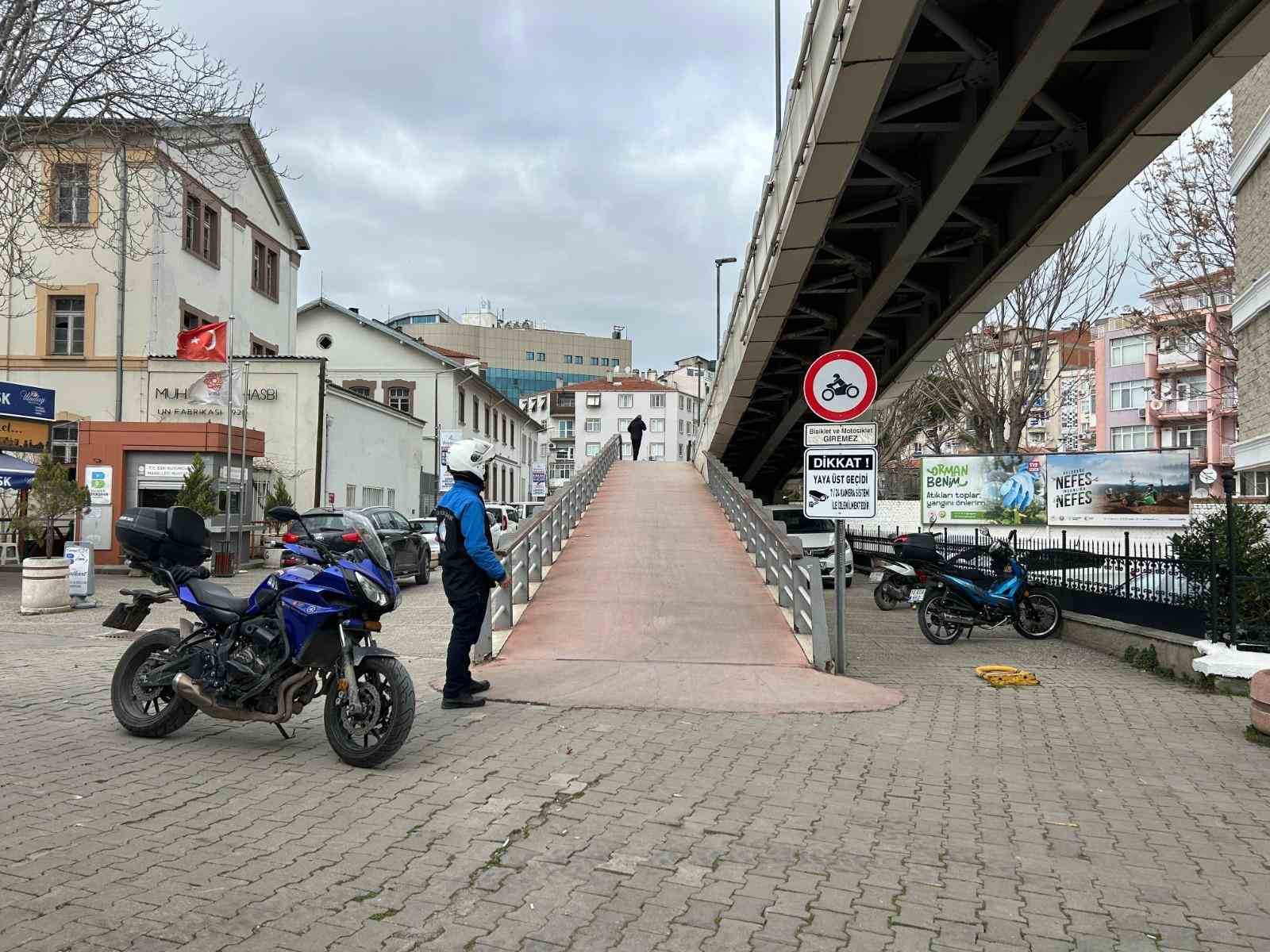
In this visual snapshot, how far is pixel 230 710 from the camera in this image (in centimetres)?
567

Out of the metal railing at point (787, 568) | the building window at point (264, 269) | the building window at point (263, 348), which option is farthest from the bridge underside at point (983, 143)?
the building window at point (264, 269)

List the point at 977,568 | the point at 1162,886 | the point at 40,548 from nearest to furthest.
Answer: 1. the point at 1162,886
2. the point at 977,568
3. the point at 40,548

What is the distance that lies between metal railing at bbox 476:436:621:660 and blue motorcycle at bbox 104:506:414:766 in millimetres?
2844

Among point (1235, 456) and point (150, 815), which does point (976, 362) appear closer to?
point (1235, 456)

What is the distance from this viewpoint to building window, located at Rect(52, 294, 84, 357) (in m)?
27.3

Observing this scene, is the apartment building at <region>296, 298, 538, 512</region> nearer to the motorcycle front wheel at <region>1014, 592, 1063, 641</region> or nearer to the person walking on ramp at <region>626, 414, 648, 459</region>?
the person walking on ramp at <region>626, 414, 648, 459</region>

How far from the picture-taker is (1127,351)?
5678 centimetres

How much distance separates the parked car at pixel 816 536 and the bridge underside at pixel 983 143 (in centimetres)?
481

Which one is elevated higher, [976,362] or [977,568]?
[976,362]

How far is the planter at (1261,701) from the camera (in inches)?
263

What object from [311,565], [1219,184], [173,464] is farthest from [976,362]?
[311,565]

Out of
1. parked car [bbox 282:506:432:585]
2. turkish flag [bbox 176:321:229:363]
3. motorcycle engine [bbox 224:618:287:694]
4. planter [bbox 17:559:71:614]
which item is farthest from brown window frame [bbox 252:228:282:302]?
motorcycle engine [bbox 224:618:287:694]

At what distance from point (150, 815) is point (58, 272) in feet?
88.2

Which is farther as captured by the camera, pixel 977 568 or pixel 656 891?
pixel 977 568
